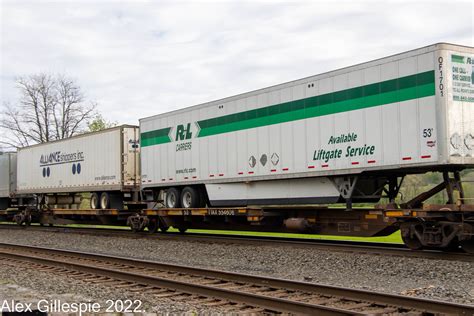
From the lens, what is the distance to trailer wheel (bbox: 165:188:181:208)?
18.4 meters

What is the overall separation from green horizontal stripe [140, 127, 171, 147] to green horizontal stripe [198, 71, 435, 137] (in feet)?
7.70

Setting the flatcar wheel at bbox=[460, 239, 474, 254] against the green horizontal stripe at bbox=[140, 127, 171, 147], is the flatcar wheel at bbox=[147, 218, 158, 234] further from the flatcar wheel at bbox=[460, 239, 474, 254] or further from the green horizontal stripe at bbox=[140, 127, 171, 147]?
the flatcar wheel at bbox=[460, 239, 474, 254]

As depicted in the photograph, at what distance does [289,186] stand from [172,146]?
5.54 m

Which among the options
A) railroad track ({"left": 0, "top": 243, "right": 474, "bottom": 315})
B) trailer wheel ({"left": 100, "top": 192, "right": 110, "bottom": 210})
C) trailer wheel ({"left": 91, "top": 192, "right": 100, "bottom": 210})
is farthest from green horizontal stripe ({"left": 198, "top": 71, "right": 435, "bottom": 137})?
trailer wheel ({"left": 91, "top": 192, "right": 100, "bottom": 210})

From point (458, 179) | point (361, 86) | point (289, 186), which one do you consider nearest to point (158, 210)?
point (289, 186)

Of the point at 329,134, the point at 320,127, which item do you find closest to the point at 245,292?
the point at 329,134

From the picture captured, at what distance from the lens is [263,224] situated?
15.3 metres

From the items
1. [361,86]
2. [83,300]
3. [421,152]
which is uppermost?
[361,86]

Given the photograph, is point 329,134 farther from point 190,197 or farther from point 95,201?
point 95,201

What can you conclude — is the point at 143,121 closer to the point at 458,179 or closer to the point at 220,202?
the point at 220,202

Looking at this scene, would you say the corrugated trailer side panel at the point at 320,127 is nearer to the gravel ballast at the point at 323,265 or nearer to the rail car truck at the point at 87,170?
the gravel ballast at the point at 323,265

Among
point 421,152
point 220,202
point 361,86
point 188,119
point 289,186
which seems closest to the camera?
point 421,152

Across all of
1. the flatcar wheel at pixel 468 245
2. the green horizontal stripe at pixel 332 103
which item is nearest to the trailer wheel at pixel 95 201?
the green horizontal stripe at pixel 332 103

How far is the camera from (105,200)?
21984 mm
